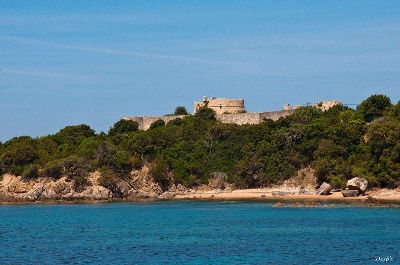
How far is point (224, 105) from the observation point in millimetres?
74125

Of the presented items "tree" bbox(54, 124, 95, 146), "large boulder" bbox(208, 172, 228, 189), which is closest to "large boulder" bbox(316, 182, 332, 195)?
"large boulder" bbox(208, 172, 228, 189)

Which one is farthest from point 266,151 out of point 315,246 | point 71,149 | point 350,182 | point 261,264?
point 261,264

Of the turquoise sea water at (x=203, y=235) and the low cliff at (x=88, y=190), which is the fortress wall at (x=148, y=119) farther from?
the turquoise sea water at (x=203, y=235)

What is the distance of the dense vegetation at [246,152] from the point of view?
5144 cm

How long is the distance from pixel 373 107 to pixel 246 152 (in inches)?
439

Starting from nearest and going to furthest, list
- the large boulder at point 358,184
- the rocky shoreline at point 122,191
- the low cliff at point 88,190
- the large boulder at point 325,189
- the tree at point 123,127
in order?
the large boulder at point 358,184 → the large boulder at point 325,189 → the rocky shoreline at point 122,191 → the low cliff at point 88,190 → the tree at point 123,127

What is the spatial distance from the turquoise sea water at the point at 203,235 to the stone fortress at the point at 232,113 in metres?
18.4

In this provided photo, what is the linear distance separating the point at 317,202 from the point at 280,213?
20.2ft

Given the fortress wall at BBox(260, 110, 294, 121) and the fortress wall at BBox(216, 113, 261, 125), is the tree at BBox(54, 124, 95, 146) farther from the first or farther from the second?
the fortress wall at BBox(260, 110, 294, 121)

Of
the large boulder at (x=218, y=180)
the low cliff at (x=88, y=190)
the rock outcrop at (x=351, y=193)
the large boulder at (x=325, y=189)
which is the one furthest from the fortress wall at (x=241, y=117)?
the rock outcrop at (x=351, y=193)

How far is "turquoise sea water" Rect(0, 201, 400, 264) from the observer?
82.9ft

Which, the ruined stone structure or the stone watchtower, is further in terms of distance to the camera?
the stone watchtower

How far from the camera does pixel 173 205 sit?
50875 millimetres

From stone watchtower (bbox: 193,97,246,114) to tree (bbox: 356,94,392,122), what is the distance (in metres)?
16.1
